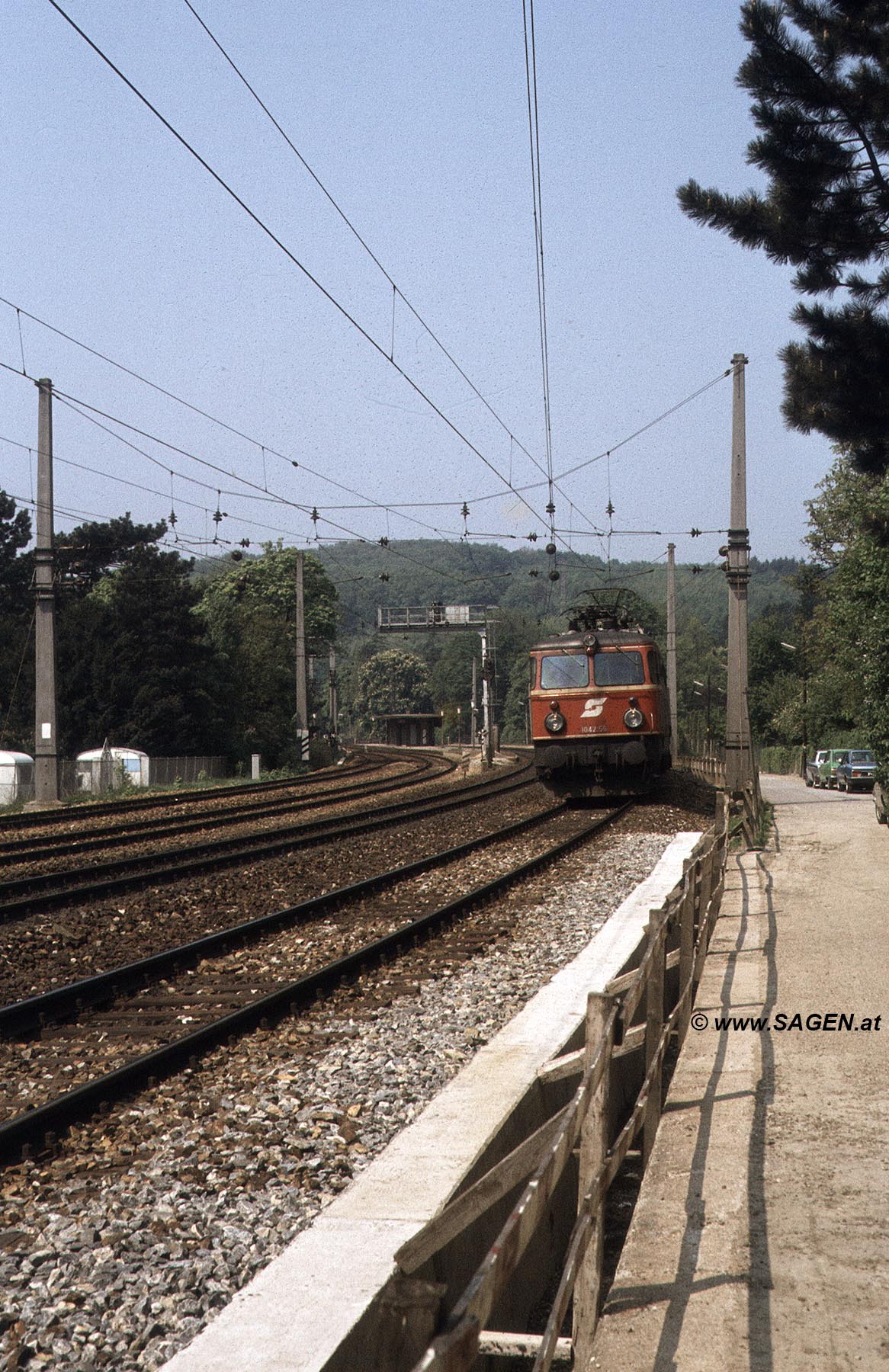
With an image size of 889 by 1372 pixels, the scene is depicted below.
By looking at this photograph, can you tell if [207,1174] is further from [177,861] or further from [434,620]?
[434,620]

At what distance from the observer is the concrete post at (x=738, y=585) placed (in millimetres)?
20766

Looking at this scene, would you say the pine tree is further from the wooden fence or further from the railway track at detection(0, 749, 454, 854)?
the railway track at detection(0, 749, 454, 854)

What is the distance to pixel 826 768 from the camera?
2024 inches

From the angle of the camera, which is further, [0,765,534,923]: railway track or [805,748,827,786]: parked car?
Result: [805,748,827,786]: parked car

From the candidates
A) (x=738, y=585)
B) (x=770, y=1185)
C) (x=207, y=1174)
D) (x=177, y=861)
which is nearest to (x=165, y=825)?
(x=177, y=861)

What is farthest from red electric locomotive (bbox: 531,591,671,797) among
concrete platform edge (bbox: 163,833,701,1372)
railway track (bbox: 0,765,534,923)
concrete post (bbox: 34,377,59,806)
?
concrete platform edge (bbox: 163,833,701,1372)

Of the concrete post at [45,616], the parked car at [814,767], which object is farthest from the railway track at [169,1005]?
the parked car at [814,767]

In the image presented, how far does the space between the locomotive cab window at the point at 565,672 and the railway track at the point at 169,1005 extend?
13246mm

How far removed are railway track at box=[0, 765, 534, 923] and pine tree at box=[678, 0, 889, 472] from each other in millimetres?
7899

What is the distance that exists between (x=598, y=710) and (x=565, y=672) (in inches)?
42.2

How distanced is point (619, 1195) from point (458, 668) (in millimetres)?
158889

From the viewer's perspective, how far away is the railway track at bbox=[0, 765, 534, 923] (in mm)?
12778

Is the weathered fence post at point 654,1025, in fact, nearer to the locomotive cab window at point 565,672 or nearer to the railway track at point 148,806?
the railway track at point 148,806

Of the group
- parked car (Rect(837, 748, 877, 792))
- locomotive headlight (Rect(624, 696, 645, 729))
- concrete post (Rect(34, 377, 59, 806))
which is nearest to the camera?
locomotive headlight (Rect(624, 696, 645, 729))
